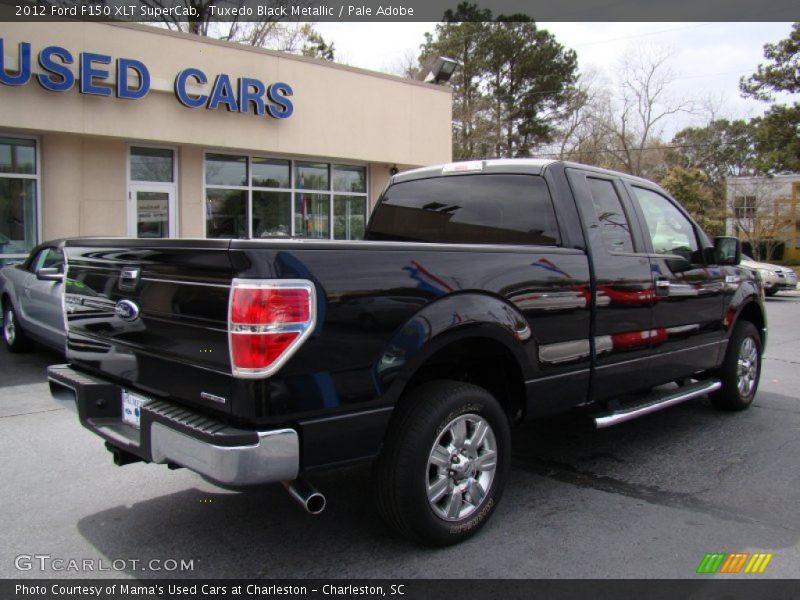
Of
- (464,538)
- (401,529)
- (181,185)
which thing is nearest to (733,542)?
(464,538)

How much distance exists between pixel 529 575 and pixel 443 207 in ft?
8.56

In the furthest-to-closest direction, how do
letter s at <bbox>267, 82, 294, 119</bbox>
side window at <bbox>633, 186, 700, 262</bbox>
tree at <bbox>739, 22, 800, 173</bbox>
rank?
tree at <bbox>739, 22, 800, 173</bbox>
letter s at <bbox>267, 82, 294, 119</bbox>
side window at <bbox>633, 186, 700, 262</bbox>

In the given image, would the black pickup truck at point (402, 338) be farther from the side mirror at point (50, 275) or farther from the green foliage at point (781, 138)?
the green foliage at point (781, 138)

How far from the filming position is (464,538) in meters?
3.47

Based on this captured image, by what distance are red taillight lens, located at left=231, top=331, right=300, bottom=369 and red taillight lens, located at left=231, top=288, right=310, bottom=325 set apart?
55 mm

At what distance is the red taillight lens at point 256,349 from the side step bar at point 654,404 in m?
2.35

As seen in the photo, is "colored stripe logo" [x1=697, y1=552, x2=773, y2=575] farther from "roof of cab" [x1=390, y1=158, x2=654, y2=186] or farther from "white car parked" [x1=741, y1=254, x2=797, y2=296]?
"white car parked" [x1=741, y1=254, x2=797, y2=296]

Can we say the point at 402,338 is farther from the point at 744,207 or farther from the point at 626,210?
the point at 744,207

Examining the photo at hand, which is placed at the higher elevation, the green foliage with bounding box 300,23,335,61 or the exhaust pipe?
the green foliage with bounding box 300,23,335,61

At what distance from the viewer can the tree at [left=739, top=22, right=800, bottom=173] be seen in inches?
1155

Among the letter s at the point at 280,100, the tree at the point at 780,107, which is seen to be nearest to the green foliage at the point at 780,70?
the tree at the point at 780,107

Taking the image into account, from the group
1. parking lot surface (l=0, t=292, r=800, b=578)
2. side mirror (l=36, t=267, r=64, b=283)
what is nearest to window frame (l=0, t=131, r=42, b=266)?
side mirror (l=36, t=267, r=64, b=283)

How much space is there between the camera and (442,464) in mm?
3352

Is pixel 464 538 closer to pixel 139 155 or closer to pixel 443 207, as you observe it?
pixel 443 207
